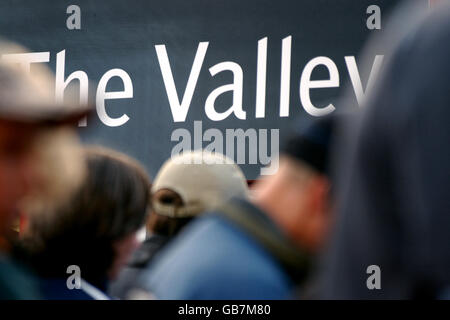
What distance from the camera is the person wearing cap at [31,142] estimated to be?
810mm

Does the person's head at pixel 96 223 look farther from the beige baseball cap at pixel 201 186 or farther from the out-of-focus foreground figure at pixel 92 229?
the beige baseball cap at pixel 201 186

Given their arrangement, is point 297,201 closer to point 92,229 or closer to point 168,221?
point 92,229

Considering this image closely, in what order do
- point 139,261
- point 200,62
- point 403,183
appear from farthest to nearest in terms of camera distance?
point 200,62, point 139,261, point 403,183

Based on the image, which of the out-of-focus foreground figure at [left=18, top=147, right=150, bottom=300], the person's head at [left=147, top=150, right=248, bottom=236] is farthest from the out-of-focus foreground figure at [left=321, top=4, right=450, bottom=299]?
the person's head at [left=147, top=150, right=248, bottom=236]

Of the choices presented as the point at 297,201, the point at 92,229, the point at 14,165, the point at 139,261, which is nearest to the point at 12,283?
the point at 14,165

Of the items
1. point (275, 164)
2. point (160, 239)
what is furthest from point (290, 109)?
point (160, 239)

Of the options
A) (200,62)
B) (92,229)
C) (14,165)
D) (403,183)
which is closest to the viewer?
(403,183)

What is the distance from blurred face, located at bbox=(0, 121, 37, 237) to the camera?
81 cm

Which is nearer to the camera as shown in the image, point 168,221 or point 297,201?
point 297,201

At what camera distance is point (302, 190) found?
1.12 metres

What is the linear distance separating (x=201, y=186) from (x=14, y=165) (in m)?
0.95

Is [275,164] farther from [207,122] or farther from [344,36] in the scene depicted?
[344,36]

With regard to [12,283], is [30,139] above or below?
above

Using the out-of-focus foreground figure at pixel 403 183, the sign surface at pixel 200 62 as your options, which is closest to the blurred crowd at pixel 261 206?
the out-of-focus foreground figure at pixel 403 183
